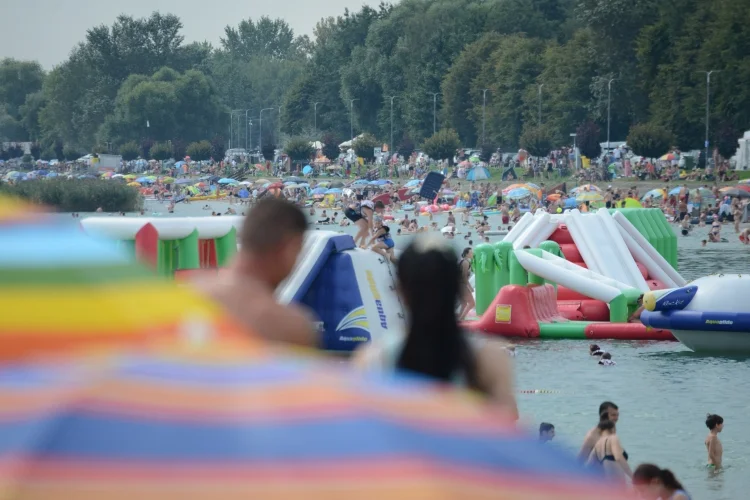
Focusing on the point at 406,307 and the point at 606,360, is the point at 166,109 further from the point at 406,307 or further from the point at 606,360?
the point at 406,307

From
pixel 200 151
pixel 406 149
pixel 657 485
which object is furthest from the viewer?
pixel 200 151

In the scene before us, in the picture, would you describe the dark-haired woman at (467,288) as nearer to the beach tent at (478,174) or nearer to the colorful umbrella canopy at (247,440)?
the colorful umbrella canopy at (247,440)

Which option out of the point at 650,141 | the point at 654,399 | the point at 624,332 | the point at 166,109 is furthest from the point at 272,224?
the point at 166,109

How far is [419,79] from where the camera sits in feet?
308

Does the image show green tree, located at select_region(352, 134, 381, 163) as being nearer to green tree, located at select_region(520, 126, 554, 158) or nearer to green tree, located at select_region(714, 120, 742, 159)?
green tree, located at select_region(520, 126, 554, 158)

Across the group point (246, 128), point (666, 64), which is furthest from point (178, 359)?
point (246, 128)

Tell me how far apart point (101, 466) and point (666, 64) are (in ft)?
212

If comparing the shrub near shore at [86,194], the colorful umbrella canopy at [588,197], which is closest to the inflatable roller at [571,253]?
the colorful umbrella canopy at [588,197]

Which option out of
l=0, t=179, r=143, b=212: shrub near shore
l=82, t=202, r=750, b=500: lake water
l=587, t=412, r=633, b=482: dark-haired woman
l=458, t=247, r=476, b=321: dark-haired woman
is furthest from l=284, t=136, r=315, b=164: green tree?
l=587, t=412, r=633, b=482: dark-haired woman

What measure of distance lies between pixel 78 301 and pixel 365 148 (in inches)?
3447

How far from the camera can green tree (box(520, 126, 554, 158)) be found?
235ft

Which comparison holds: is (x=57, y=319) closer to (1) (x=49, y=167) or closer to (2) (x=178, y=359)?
(2) (x=178, y=359)

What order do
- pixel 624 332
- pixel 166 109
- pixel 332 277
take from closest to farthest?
pixel 332 277
pixel 624 332
pixel 166 109

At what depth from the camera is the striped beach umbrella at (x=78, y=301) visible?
1.53m
